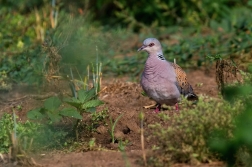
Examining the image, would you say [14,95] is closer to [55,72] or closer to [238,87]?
[55,72]

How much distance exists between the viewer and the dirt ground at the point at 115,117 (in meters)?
5.08

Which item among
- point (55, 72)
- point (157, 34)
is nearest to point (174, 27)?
point (157, 34)

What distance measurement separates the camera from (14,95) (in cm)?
759

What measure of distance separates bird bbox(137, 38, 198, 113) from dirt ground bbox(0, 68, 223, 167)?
21 cm

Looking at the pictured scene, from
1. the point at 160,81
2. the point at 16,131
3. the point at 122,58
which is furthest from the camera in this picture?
the point at 122,58

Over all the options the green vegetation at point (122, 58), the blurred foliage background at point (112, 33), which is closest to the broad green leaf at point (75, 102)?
the green vegetation at point (122, 58)

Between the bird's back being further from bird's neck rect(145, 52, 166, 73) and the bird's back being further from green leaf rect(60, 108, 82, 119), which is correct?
green leaf rect(60, 108, 82, 119)

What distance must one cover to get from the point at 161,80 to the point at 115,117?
519 millimetres

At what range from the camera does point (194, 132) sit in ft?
15.6

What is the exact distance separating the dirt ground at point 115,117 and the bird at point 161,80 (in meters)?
0.21

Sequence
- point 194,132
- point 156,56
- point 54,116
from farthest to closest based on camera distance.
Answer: point 156,56
point 54,116
point 194,132

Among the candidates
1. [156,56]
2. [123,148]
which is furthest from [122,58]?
[123,148]

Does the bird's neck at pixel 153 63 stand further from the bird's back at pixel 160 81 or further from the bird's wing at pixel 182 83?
the bird's wing at pixel 182 83

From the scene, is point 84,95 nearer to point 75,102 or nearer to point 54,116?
point 75,102
